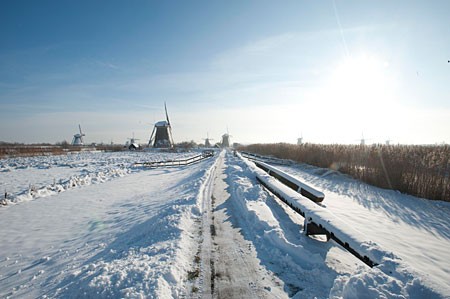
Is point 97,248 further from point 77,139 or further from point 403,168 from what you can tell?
point 77,139

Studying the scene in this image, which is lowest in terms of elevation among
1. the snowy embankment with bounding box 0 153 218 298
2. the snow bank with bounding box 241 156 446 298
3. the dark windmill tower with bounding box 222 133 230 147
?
the snowy embankment with bounding box 0 153 218 298

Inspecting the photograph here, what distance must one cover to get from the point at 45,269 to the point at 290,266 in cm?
418

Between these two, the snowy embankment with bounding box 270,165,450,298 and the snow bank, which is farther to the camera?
the snowy embankment with bounding box 270,165,450,298

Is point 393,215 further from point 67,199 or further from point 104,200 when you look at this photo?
point 67,199

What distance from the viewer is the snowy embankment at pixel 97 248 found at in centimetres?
285

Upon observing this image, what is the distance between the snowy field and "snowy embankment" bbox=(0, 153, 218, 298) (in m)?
0.02

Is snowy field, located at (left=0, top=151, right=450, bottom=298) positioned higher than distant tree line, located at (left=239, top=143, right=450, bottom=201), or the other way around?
distant tree line, located at (left=239, top=143, right=450, bottom=201)

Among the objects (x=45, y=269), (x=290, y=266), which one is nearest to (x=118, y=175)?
(x=45, y=269)

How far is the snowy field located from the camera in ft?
8.86

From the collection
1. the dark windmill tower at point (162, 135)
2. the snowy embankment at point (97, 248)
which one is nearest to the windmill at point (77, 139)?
the dark windmill tower at point (162, 135)

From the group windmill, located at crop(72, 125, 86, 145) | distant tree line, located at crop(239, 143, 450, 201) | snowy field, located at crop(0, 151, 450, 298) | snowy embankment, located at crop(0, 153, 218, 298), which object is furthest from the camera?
windmill, located at crop(72, 125, 86, 145)

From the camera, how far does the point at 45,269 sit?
12.2 ft

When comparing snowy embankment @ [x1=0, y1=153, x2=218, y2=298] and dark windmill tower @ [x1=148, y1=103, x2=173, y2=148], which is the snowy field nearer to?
snowy embankment @ [x1=0, y1=153, x2=218, y2=298]

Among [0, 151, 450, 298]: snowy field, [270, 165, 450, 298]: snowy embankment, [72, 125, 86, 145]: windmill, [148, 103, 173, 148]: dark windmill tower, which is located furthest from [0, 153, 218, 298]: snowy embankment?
[72, 125, 86, 145]: windmill
